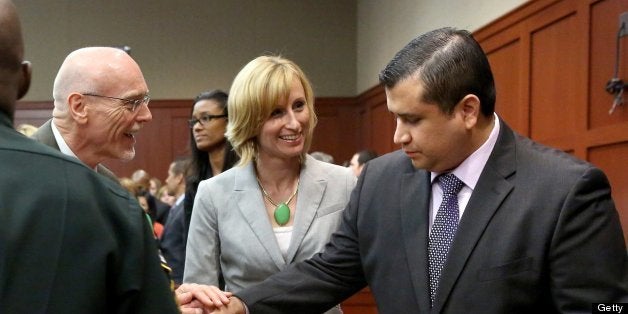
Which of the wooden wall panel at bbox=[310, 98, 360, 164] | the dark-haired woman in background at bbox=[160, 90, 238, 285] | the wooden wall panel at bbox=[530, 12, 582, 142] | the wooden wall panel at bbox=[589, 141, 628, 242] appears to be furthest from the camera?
the wooden wall panel at bbox=[310, 98, 360, 164]

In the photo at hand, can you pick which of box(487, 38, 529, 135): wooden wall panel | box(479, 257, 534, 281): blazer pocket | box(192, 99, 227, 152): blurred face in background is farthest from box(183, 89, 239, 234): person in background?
box(487, 38, 529, 135): wooden wall panel

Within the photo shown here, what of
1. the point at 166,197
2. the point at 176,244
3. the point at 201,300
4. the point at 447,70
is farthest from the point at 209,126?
the point at 166,197

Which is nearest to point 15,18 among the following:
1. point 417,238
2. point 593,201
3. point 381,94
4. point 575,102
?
point 417,238

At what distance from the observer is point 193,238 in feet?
8.73

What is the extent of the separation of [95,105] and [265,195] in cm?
65

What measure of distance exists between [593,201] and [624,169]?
339 cm

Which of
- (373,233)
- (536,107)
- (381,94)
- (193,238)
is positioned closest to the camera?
(373,233)

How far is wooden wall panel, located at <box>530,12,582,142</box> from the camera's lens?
566 centimetres

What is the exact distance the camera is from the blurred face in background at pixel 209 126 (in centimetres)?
375

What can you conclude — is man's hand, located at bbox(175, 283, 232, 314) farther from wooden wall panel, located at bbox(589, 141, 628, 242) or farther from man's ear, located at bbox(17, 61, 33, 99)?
wooden wall panel, located at bbox(589, 141, 628, 242)

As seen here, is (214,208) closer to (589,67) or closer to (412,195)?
(412,195)

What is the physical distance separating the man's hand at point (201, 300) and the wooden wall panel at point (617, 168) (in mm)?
3347

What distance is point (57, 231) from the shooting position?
123 centimetres

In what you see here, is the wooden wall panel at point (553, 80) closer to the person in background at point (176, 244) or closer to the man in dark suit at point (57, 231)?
the person in background at point (176, 244)
